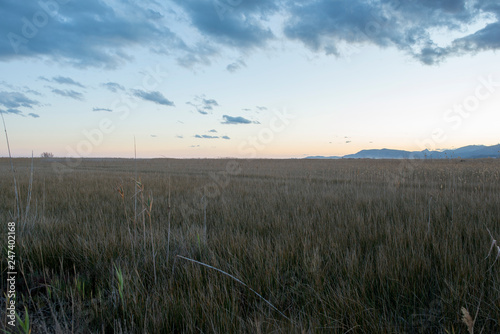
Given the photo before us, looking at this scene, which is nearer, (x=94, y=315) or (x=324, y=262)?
(x=94, y=315)

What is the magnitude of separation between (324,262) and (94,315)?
1522 mm

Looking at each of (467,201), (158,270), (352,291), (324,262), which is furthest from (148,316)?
(467,201)

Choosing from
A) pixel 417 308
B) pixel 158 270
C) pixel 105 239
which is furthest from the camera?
pixel 105 239

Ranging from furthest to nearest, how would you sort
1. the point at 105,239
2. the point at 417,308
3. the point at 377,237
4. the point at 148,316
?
1. the point at 377,237
2. the point at 105,239
3. the point at 417,308
4. the point at 148,316

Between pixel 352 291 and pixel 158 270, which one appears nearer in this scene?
pixel 352 291

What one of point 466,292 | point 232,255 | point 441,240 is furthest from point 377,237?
point 232,255

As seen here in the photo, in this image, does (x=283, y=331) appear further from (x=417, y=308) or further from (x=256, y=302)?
(x=417, y=308)

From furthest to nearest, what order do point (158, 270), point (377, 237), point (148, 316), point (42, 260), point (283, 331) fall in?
point (377, 237) < point (42, 260) < point (158, 270) < point (148, 316) < point (283, 331)

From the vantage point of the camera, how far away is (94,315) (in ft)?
4.56

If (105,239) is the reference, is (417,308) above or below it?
below

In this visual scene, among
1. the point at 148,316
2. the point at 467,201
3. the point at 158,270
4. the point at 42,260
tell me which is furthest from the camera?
the point at 467,201

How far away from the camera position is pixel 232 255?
2.02 metres

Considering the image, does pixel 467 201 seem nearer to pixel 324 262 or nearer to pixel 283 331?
pixel 324 262

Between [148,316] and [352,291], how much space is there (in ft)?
3.73
